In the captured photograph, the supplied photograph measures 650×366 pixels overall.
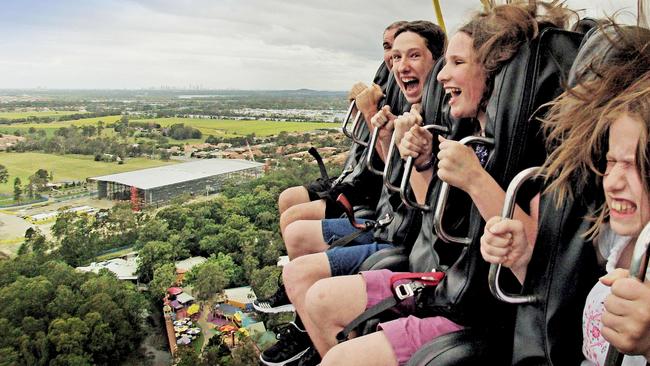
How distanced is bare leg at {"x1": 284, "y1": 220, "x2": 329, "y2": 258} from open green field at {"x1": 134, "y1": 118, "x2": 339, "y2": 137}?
2260cm

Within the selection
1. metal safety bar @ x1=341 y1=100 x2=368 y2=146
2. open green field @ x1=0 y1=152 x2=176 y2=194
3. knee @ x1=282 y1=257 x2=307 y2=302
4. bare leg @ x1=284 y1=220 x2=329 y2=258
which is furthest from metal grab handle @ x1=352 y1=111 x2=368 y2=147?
open green field @ x1=0 y1=152 x2=176 y2=194

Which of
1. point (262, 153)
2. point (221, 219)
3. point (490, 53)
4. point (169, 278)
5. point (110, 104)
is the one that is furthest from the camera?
point (110, 104)

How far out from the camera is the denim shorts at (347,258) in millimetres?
1443

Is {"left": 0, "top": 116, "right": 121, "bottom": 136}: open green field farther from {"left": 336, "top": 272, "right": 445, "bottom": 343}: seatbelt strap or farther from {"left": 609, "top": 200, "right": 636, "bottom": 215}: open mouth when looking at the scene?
{"left": 609, "top": 200, "right": 636, "bottom": 215}: open mouth

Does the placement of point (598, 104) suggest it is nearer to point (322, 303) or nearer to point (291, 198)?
point (322, 303)

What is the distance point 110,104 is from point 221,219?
2130 centimetres

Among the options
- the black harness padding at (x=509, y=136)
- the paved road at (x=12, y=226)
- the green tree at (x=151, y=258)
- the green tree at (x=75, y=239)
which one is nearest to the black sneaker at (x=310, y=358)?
the black harness padding at (x=509, y=136)

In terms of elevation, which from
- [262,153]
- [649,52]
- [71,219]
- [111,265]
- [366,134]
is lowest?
[111,265]

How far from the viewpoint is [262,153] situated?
86.2 ft

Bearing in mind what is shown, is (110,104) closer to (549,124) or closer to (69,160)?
(69,160)

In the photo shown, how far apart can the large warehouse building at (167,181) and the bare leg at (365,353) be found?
22.2 meters

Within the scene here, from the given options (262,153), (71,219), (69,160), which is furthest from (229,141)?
(71,219)

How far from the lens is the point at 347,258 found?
1.46 metres

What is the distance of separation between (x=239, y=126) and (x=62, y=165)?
9761mm
